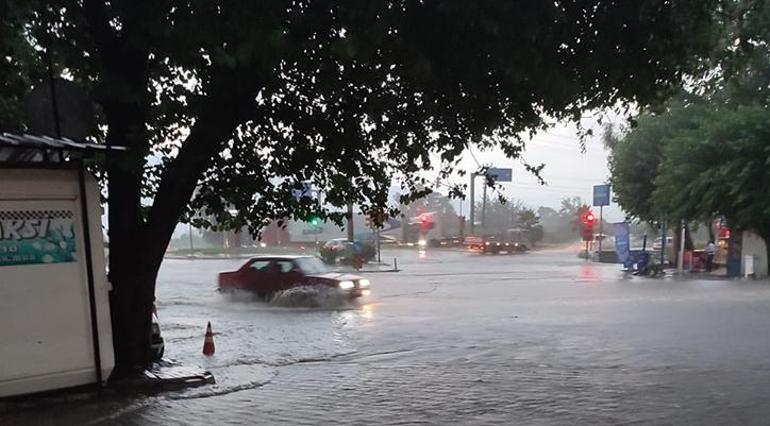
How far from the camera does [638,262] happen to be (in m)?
38.2

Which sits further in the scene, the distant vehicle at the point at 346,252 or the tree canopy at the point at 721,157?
the distant vehicle at the point at 346,252

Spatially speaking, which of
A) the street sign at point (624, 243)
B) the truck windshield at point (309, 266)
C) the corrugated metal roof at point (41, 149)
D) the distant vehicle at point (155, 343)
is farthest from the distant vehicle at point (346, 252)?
the corrugated metal roof at point (41, 149)

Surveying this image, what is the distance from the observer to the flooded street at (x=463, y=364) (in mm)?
8094

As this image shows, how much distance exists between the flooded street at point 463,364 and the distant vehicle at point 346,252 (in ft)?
78.5

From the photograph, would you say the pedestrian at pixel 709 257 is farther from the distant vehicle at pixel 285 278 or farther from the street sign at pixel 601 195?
the distant vehicle at pixel 285 278

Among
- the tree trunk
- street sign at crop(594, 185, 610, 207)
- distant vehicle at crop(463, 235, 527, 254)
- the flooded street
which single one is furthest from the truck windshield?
distant vehicle at crop(463, 235, 527, 254)

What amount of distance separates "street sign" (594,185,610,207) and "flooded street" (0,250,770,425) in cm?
2821

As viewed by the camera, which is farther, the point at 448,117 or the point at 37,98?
the point at 448,117

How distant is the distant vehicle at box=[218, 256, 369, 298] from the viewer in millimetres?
21141

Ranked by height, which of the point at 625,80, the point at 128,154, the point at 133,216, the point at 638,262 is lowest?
the point at 638,262

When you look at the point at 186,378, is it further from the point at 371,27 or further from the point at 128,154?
the point at 371,27

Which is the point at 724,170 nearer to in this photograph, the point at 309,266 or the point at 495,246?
the point at 309,266

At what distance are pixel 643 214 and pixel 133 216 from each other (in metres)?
36.5

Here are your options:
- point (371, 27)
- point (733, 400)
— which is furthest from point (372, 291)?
point (371, 27)
